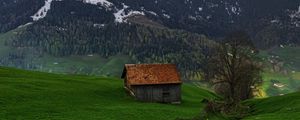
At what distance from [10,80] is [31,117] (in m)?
29.3

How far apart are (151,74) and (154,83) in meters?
2.32

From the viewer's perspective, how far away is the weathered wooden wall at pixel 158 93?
297ft

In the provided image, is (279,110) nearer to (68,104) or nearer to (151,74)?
(151,74)

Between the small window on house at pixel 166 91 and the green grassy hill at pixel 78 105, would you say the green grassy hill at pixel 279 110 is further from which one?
the small window on house at pixel 166 91

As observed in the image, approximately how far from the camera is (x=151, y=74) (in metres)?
92.8

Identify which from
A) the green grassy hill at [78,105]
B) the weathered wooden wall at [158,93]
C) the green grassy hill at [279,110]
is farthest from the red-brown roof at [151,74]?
the green grassy hill at [279,110]

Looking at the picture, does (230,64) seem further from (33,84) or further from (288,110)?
(33,84)

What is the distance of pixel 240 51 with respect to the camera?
91062mm

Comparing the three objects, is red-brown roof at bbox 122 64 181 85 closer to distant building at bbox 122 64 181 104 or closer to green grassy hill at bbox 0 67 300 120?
distant building at bbox 122 64 181 104

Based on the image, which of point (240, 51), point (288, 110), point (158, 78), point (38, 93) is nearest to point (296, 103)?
point (288, 110)

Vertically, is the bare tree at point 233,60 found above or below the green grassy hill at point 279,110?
above

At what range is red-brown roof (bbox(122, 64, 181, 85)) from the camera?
3610 inches

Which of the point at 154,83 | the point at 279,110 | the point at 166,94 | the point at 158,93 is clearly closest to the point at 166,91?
the point at 166,94

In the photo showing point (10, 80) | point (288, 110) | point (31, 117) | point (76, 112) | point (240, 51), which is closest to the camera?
point (31, 117)
